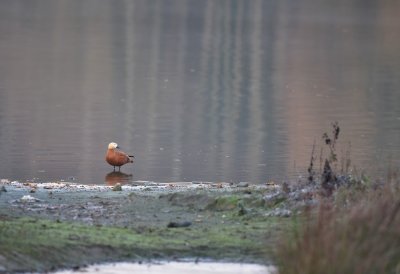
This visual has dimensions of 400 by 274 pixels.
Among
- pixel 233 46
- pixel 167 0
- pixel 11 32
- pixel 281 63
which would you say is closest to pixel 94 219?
pixel 281 63

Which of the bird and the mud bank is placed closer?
the mud bank

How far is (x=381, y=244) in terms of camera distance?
8461 millimetres

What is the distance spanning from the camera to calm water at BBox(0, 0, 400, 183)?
71.4ft

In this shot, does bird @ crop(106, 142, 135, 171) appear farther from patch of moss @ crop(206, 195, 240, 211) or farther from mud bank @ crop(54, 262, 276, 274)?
mud bank @ crop(54, 262, 276, 274)

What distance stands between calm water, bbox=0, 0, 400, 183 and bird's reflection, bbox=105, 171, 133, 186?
136mm

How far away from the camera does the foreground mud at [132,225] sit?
1060 cm

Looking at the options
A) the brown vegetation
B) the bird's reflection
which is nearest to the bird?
the bird's reflection

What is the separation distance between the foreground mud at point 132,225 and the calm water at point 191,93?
3.57m

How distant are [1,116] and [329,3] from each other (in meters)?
74.1

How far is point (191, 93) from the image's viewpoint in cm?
3594

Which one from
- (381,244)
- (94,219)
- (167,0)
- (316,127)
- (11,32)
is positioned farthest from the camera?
(167,0)

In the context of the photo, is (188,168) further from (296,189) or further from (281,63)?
(281,63)

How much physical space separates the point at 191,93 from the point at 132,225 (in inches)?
935

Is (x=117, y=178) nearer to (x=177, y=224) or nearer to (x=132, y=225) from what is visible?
(x=132, y=225)
